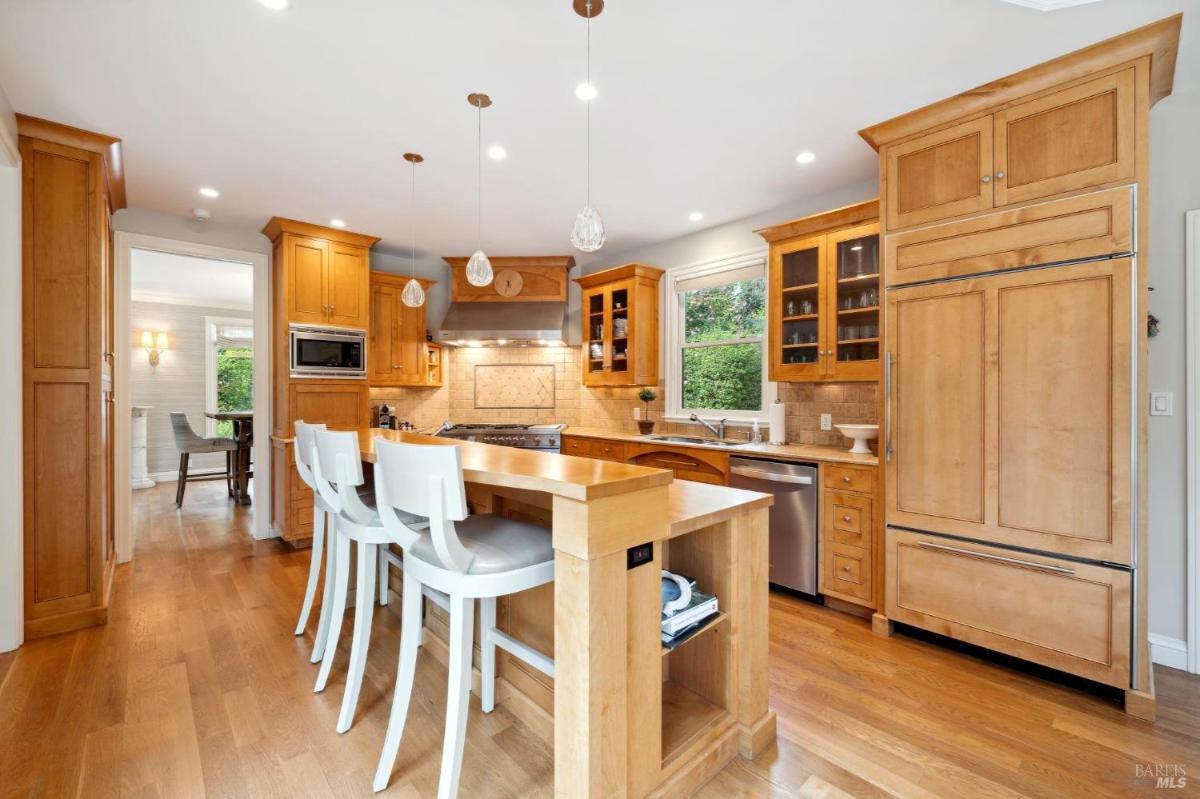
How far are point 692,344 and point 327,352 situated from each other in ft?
10.00

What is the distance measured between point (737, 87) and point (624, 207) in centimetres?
160

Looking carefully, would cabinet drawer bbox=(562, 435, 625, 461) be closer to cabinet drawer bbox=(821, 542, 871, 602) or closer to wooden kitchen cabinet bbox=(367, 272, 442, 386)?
wooden kitchen cabinet bbox=(367, 272, 442, 386)

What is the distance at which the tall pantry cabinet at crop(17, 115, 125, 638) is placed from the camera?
2.62 meters

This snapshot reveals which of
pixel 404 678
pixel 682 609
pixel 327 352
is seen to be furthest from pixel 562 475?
pixel 327 352

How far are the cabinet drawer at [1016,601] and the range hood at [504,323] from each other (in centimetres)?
331

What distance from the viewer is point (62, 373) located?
2703 mm

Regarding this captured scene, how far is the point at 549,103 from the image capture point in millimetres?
2484

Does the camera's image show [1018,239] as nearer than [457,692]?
No

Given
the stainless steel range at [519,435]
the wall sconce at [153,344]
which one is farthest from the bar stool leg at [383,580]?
the wall sconce at [153,344]

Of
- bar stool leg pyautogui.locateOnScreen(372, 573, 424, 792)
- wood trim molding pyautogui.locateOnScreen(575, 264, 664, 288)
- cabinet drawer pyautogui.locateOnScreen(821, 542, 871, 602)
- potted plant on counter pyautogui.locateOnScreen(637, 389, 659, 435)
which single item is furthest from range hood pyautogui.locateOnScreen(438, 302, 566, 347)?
bar stool leg pyautogui.locateOnScreen(372, 573, 424, 792)

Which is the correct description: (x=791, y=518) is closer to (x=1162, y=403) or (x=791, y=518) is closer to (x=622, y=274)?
(x=1162, y=403)

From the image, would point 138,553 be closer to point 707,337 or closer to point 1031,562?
point 707,337

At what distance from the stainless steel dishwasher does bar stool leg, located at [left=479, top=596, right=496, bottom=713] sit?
1930mm

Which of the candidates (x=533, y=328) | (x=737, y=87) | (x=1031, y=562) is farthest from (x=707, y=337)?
(x=1031, y=562)
